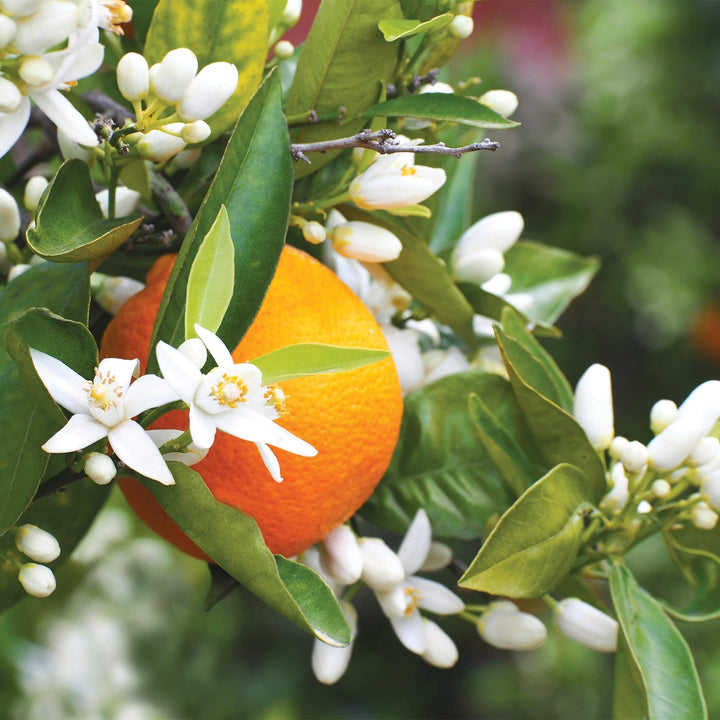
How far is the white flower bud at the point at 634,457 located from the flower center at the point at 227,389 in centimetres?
21

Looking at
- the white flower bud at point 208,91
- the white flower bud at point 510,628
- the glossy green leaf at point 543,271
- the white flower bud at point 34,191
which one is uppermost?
the white flower bud at point 208,91

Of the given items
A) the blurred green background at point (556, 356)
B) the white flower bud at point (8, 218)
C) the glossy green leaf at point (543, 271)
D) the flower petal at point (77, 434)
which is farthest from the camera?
the blurred green background at point (556, 356)

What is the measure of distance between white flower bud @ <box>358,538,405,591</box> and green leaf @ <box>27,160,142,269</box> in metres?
0.21

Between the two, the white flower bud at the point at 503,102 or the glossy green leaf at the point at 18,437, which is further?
the white flower bud at the point at 503,102

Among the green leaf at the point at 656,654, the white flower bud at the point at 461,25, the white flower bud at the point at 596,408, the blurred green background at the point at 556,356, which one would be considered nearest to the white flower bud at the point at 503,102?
the white flower bud at the point at 461,25

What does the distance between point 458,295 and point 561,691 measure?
1.28 meters

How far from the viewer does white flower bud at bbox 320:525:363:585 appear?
17.9 inches

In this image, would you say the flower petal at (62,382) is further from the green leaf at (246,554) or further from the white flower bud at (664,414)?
the white flower bud at (664,414)

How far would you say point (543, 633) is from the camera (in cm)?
49

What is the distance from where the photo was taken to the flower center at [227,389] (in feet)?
1.07

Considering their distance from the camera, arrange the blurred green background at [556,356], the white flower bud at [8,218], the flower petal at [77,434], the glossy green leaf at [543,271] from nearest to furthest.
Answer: the flower petal at [77,434] < the white flower bud at [8,218] < the glossy green leaf at [543,271] < the blurred green background at [556,356]

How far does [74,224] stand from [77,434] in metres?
0.10

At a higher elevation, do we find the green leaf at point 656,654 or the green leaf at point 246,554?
the green leaf at point 246,554

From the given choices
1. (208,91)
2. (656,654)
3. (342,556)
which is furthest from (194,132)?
(656,654)
